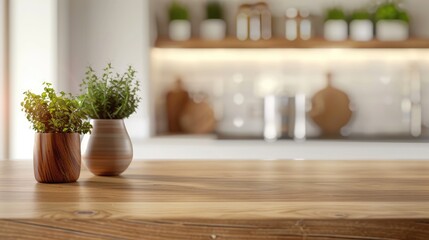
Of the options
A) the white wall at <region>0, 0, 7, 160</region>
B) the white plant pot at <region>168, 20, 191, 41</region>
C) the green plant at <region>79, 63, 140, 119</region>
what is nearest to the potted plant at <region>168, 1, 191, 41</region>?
the white plant pot at <region>168, 20, 191, 41</region>

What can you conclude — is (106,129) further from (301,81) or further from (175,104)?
(301,81)

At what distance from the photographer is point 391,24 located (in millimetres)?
4199

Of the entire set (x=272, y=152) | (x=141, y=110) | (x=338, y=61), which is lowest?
(x=272, y=152)

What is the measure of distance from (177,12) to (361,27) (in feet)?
3.87

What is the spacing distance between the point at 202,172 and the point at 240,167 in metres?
0.19

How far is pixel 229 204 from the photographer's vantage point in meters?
1.21

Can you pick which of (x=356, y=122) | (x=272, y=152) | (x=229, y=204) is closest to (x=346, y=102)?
(x=356, y=122)

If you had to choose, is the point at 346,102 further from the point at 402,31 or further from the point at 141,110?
the point at 141,110

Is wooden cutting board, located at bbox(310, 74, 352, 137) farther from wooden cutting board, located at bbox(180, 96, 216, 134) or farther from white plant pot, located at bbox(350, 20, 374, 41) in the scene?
wooden cutting board, located at bbox(180, 96, 216, 134)

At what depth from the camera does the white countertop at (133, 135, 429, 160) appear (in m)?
3.75

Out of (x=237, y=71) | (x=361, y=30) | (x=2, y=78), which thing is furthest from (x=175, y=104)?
(x=361, y=30)

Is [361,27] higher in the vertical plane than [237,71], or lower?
higher

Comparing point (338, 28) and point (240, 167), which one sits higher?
point (338, 28)

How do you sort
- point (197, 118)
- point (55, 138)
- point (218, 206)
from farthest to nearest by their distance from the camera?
point (197, 118)
point (55, 138)
point (218, 206)
